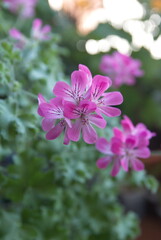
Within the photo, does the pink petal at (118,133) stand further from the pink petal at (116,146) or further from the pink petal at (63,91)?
the pink petal at (63,91)

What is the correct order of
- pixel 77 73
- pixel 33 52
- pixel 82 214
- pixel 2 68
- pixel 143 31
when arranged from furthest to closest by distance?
pixel 143 31 → pixel 82 214 → pixel 33 52 → pixel 2 68 → pixel 77 73

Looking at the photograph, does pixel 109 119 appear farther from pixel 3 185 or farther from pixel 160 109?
pixel 160 109

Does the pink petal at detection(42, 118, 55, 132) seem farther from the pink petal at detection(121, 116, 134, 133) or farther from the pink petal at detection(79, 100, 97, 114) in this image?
the pink petal at detection(121, 116, 134, 133)

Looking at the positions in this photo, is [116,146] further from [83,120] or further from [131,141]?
[83,120]

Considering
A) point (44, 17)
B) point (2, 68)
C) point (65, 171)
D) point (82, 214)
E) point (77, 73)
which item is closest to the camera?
point (77, 73)

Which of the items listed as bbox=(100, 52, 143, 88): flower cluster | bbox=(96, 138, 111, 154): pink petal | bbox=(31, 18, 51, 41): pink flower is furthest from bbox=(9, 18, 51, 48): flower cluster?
bbox=(96, 138, 111, 154): pink petal

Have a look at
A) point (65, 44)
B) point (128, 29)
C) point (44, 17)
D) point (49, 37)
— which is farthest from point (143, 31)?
point (49, 37)
